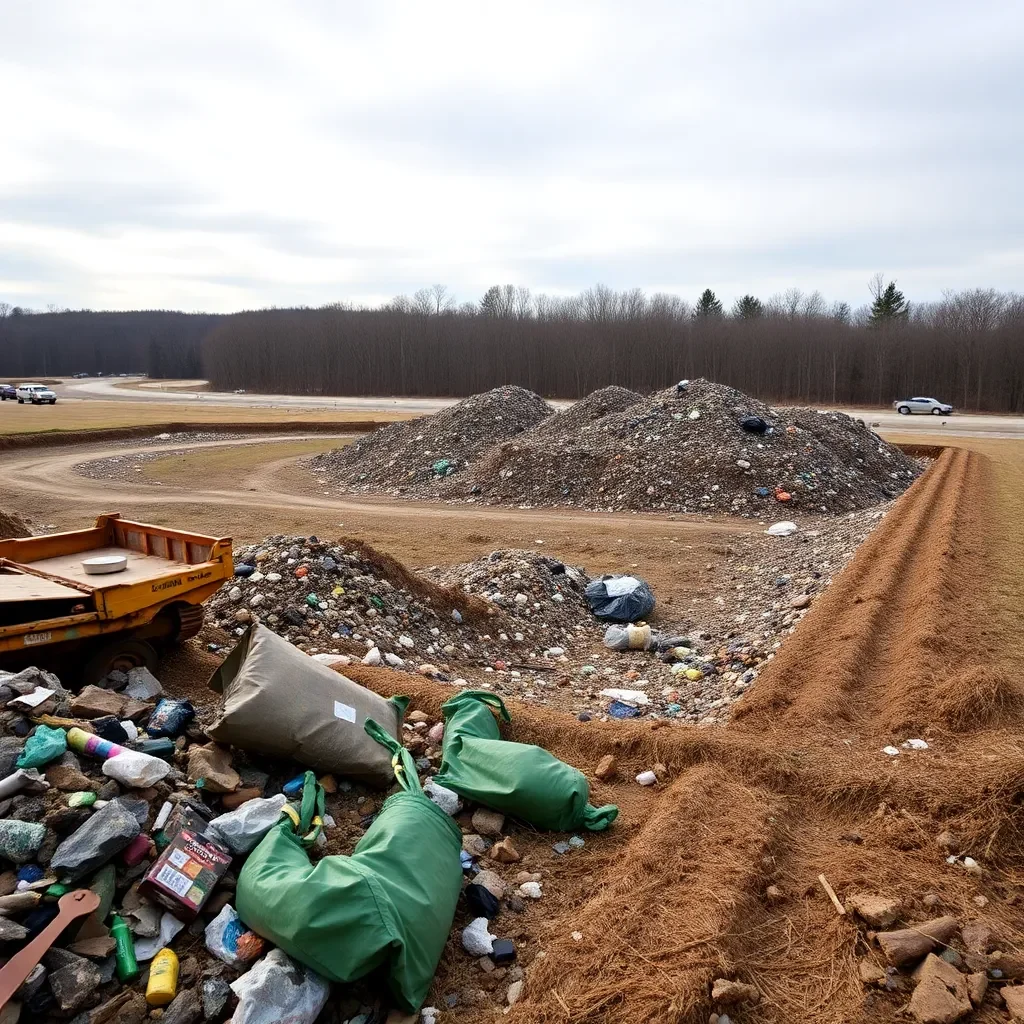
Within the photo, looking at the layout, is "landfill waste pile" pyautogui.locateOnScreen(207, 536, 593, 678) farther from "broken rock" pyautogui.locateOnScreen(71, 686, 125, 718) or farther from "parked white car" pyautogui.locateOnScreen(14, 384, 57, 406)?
"parked white car" pyautogui.locateOnScreen(14, 384, 57, 406)

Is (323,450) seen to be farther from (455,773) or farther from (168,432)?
(455,773)

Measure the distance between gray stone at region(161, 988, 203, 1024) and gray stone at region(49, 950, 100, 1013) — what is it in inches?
11.1

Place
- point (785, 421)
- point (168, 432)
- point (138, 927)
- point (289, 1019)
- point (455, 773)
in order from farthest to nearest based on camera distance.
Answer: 1. point (168, 432)
2. point (785, 421)
3. point (455, 773)
4. point (138, 927)
5. point (289, 1019)

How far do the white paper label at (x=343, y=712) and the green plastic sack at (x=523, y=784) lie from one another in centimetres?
59

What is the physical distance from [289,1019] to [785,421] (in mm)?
19195

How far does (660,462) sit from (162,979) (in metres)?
15.3

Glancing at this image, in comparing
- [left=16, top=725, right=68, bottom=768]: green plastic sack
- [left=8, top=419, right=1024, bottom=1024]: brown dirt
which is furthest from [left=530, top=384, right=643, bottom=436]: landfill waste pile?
[left=16, top=725, right=68, bottom=768]: green plastic sack

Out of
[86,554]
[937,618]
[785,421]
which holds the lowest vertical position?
[937,618]

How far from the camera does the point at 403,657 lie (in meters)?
7.09

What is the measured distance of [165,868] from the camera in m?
3.03

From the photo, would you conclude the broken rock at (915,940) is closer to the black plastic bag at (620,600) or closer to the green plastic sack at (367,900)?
the green plastic sack at (367,900)

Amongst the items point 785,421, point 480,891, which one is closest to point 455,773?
point 480,891

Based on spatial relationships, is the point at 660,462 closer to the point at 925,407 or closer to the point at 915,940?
the point at 915,940

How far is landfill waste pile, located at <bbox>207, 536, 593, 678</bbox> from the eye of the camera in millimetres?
7059
